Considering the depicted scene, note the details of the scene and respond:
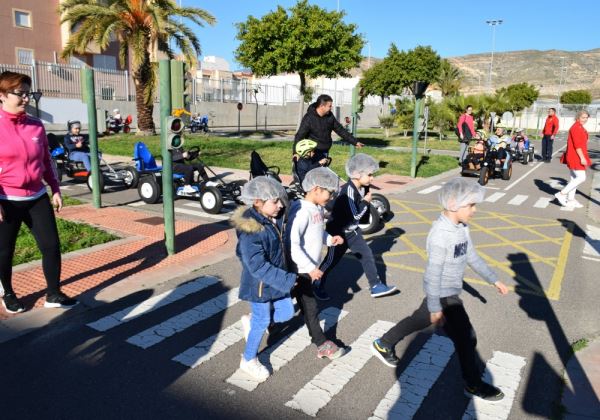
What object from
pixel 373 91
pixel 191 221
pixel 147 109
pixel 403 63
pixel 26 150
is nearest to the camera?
pixel 26 150

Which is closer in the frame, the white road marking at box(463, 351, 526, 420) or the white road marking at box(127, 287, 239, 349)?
the white road marking at box(463, 351, 526, 420)

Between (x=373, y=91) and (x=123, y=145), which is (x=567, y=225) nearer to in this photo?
(x=123, y=145)

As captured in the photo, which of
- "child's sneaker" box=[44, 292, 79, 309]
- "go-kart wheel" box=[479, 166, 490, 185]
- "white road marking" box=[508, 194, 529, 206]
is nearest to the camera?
"child's sneaker" box=[44, 292, 79, 309]

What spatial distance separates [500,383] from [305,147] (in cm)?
456

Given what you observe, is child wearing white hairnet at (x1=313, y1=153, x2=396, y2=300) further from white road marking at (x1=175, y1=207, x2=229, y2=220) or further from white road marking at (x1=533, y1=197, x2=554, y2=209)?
white road marking at (x1=533, y1=197, x2=554, y2=209)

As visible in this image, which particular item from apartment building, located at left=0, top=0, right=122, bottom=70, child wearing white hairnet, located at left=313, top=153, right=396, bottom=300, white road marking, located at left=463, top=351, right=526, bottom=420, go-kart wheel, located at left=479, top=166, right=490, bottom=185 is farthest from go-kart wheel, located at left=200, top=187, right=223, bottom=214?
apartment building, located at left=0, top=0, right=122, bottom=70

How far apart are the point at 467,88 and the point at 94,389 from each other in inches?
4802

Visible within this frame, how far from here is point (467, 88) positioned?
115m

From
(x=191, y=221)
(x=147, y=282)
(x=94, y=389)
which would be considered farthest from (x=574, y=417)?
(x=191, y=221)

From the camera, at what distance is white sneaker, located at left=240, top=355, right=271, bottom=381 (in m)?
3.57

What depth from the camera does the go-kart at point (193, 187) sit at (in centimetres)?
906

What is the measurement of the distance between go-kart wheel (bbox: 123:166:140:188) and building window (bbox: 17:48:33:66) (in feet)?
83.9

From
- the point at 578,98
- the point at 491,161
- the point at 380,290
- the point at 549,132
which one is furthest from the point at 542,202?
the point at 578,98

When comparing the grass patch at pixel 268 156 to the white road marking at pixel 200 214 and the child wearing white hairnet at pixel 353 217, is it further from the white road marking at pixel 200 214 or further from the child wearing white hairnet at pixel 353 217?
the child wearing white hairnet at pixel 353 217
